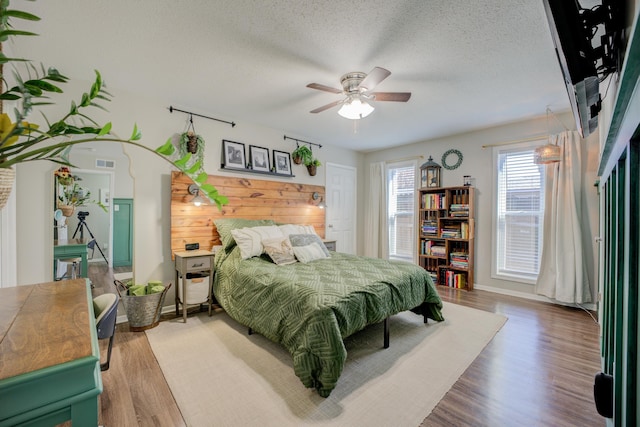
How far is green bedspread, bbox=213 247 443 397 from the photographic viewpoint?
1.83 metres

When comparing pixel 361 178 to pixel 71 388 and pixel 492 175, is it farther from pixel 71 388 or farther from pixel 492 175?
pixel 71 388

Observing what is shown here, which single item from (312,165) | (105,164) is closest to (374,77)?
(312,165)

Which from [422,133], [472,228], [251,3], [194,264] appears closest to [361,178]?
[422,133]

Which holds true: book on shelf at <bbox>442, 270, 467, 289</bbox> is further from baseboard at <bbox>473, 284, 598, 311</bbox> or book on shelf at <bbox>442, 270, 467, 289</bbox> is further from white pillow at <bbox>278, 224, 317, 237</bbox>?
white pillow at <bbox>278, 224, 317, 237</bbox>

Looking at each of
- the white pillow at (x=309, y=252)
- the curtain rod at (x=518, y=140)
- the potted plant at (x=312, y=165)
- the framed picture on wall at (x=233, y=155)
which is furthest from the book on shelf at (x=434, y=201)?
the framed picture on wall at (x=233, y=155)

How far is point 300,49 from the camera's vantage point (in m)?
2.21

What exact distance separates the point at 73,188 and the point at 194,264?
1570mm

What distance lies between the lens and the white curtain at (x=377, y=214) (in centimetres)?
555

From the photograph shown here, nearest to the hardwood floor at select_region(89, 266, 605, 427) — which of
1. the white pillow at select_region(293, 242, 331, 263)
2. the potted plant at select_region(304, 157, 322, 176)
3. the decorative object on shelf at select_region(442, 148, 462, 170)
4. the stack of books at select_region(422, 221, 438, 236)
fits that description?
the white pillow at select_region(293, 242, 331, 263)

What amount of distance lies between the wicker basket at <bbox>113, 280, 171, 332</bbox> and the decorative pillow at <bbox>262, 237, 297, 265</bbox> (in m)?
1.20

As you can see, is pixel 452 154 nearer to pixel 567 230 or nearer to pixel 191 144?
pixel 567 230

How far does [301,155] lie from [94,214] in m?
2.88

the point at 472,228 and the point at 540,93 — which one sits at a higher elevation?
the point at 540,93

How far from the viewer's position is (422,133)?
4504 millimetres
